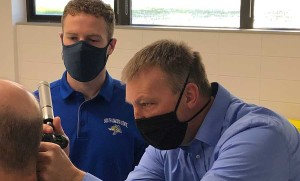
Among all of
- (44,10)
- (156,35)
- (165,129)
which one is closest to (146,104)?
(165,129)

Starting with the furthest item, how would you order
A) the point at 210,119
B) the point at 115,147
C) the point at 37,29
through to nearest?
the point at 37,29
the point at 115,147
the point at 210,119

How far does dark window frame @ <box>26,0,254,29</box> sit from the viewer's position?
381cm

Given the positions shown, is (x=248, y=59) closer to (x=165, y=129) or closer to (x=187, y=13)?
(x=187, y=13)

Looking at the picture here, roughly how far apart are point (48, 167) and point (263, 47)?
9.22 feet

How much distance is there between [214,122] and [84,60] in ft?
2.30

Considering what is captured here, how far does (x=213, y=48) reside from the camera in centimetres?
378

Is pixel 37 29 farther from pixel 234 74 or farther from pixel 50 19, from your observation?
pixel 234 74

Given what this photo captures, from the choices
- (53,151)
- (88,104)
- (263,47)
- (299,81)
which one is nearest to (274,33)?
(263,47)

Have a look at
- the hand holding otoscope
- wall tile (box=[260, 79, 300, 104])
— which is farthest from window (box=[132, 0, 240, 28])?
the hand holding otoscope

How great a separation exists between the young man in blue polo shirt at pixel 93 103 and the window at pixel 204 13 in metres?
2.16

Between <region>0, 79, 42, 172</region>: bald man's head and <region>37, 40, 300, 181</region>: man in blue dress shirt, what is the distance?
1.73 ft

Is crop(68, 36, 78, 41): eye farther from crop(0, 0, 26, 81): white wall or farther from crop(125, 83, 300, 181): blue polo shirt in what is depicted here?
crop(0, 0, 26, 81): white wall

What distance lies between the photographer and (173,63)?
150 cm

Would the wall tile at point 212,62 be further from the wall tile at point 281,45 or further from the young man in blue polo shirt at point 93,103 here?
the young man in blue polo shirt at point 93,103
